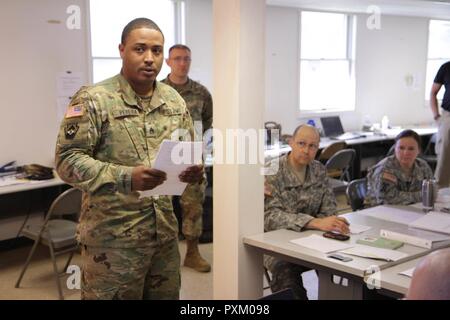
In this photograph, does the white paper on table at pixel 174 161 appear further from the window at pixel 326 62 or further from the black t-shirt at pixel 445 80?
the window at pixel 326 62

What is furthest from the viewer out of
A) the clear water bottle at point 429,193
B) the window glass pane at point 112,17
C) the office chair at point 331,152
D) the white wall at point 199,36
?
the office chair at point 331,152

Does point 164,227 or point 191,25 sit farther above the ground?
point 191,25

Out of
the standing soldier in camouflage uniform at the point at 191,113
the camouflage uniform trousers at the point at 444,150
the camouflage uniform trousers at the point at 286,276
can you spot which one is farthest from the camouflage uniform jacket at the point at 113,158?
the camouflage uniform trousers at the point at 444,150

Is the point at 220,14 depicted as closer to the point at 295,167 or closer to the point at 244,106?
the point at 244,106

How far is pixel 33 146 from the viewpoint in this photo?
190 inches

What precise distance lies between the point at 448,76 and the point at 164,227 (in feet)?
15.1

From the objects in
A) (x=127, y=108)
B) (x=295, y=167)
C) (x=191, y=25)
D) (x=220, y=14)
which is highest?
(x=191, y=25)

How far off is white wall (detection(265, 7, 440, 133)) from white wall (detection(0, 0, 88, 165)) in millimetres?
2598

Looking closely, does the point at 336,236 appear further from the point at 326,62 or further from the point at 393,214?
the point at 326,62

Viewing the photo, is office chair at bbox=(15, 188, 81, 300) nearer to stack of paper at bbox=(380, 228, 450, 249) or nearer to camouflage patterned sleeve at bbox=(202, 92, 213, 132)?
camouflage patterned sleeve at bbox=(202, 92, 213, 132)

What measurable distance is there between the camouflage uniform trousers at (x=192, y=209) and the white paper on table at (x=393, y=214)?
1.35 metres

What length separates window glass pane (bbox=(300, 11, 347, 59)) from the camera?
23.3 ft

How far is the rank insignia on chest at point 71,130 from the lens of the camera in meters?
2.03
